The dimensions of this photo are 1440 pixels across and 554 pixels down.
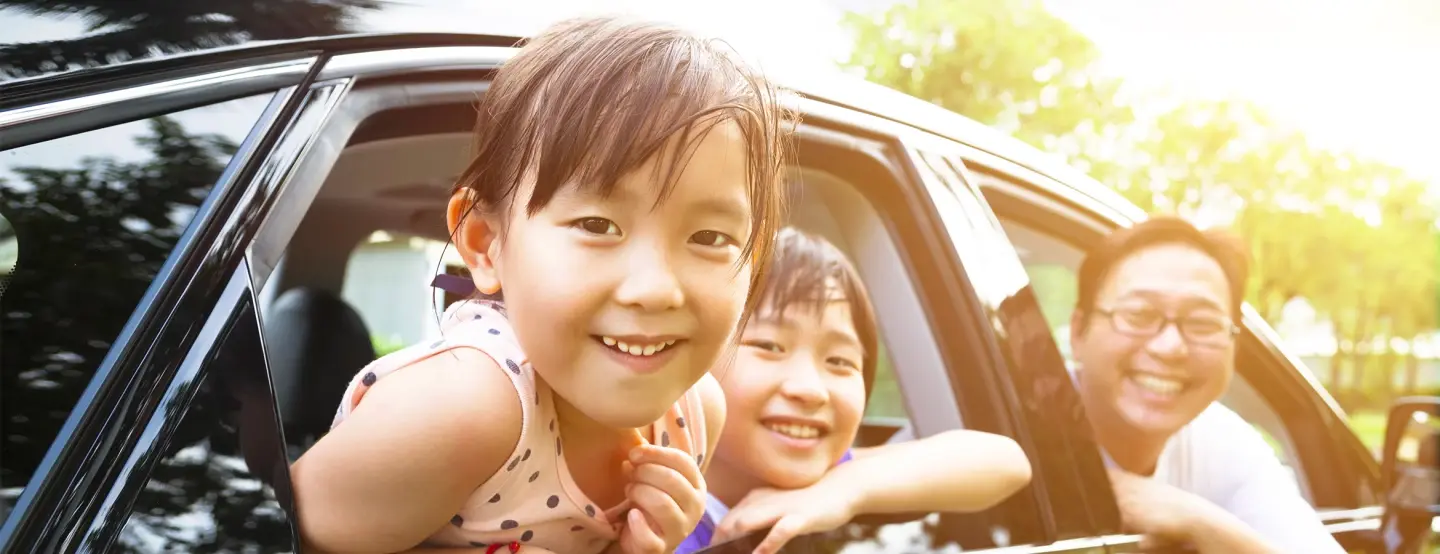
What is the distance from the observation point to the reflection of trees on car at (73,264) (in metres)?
1.02

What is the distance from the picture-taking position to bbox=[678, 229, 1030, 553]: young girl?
1.53 meters

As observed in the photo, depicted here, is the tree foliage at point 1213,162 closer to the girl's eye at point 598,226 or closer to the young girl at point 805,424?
the young girl at point 805,424

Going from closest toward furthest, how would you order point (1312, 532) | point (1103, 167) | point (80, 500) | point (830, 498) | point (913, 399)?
point (80, 500), point (830, 498), point (913, 399), point (1103, 167), point (1312, 532)

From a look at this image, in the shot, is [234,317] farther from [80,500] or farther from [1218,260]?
[1218,260]

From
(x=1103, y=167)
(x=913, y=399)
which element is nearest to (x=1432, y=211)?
(x=1103, y=167)

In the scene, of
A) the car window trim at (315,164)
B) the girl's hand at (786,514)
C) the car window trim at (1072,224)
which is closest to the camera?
the car window trim at (315,164)

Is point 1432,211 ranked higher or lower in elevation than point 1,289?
higher

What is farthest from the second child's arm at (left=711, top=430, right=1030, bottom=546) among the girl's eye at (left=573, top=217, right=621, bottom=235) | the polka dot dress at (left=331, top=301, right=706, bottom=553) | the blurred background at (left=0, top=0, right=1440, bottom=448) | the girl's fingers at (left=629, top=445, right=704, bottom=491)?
the girl's eye at (left=573, top=217, right=621, bottom=235)

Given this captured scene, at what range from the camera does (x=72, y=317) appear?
1.04m

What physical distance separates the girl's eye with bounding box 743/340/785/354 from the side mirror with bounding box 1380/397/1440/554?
5.35 feet

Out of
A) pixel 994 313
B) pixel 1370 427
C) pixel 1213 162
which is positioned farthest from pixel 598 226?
pixel 1370 427

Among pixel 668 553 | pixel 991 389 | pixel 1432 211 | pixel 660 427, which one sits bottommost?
pixel 668 553

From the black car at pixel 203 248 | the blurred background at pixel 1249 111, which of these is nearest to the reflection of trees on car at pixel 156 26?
the black car at pixel 203 248

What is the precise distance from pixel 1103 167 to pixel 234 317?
1481 mm
